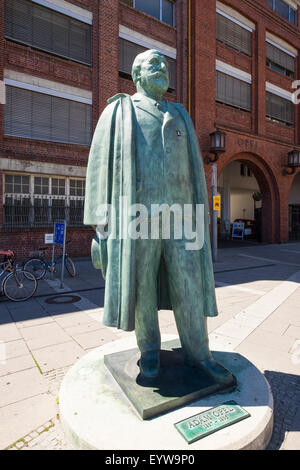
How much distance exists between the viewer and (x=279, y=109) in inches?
717

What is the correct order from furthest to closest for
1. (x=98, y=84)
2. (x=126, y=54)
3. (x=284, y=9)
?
(x=284, y=9), (x=126, y=54), (x=98, y=84)

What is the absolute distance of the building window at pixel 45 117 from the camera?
1022cm

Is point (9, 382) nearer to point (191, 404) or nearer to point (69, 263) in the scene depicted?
point (191, 404)

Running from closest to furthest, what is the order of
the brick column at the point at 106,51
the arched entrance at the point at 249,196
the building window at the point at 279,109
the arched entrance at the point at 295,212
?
the brick column at the point at 106,51, the arched entrance at the point at 249,196, the building window at the point at 279,109, the arched entrance at the point at 295,212

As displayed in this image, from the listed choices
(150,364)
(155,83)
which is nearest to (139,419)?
(150,364)

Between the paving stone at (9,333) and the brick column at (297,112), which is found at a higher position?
the brick column at (297,112)

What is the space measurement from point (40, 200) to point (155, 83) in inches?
375

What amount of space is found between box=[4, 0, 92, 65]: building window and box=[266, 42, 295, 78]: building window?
459 inches

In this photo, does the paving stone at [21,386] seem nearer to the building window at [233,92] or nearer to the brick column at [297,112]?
the building window at [233,92]

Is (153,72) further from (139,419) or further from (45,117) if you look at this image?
(45,117)

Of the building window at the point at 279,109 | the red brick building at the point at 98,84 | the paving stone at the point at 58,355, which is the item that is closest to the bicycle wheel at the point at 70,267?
the red brick building at the point at 98,84

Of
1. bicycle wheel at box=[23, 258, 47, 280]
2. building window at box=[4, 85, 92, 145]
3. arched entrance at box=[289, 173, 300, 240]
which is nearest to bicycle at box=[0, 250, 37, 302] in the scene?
bicycle wheel at box=[23, 258, 47, 280]
